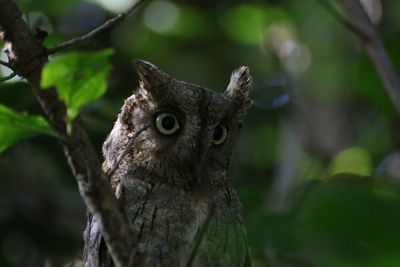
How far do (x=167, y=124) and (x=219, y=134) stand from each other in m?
0.22

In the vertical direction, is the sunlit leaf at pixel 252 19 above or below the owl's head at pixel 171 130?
above

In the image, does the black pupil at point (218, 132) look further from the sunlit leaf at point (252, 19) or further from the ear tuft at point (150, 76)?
the sunlit leaf at point (252, 19)

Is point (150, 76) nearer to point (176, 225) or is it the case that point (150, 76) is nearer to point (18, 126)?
point (176, 225)

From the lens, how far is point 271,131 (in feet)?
17.8

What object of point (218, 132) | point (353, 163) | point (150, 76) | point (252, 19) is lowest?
point (353, 163)

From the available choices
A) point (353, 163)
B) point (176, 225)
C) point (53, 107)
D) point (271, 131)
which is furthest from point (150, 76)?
point (271, 131)

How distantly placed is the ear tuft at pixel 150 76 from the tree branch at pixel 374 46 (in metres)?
0.67

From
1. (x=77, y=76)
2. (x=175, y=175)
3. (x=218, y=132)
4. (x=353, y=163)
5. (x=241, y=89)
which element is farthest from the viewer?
(x=353, y=163)

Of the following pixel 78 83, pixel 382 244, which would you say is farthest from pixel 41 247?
pixel 78 83

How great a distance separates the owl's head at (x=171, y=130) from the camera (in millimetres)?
3039

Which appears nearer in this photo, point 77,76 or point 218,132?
point 77,76

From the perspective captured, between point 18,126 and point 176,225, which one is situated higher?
point 18,126

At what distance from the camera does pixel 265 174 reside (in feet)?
16.8

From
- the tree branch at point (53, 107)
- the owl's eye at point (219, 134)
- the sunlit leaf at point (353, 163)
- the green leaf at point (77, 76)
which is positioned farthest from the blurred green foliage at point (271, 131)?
the green leaf at point (77, 76)
